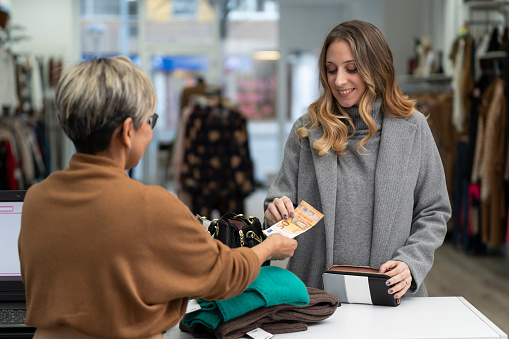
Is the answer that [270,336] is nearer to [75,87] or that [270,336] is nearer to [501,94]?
[75,87]

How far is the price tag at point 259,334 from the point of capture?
1.41m

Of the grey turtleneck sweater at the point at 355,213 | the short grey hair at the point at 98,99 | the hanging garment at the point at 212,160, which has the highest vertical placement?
the short grey hair at the point at 98,99

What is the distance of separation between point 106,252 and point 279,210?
75cm

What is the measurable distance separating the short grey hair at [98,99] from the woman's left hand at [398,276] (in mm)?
879

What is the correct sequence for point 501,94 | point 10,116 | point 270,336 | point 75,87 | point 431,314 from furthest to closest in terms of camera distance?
point 10,116 < point 501,94 < point 431,314 < point 270,336 < point 75,87

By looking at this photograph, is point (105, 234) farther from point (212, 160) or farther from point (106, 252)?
point (212, 160)

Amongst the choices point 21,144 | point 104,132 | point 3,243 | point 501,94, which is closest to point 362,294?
point 104,132

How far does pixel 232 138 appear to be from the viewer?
5.81 m

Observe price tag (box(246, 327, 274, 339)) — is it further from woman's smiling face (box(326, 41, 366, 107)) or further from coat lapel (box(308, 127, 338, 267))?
woman's smiling face (box(326, 41, 366, 107))

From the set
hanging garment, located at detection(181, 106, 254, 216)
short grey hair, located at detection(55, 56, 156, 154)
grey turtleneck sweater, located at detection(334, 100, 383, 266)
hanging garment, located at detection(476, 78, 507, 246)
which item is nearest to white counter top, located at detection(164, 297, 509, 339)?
grey turtleneck sweater, located at detection(334, 100, 383, 266)

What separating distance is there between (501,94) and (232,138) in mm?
2514

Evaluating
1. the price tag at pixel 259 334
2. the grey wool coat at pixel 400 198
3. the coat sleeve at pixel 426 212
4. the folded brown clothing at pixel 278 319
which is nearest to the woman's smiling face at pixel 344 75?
the grey wool coat at pixel 400 198

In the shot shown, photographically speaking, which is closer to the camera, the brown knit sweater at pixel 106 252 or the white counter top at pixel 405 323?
the brown knit sweater at pixel 106 252

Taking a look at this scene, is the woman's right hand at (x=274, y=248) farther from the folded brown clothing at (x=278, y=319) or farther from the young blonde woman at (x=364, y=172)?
the young blonde woman at (x=364, y=172)
